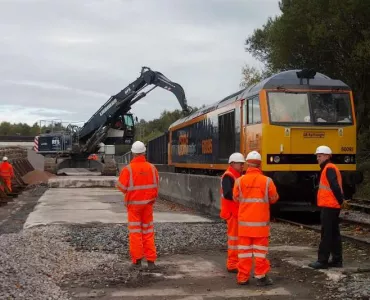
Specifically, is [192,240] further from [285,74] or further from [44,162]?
[44,162]

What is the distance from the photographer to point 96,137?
34219mm

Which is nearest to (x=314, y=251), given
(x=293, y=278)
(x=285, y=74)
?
(x=293, y=278)

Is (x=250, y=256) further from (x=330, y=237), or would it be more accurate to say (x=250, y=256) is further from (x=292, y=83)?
(x=292, y=83)

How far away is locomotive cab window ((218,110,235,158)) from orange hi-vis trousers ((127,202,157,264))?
7.38 meters

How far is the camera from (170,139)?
26.3 m

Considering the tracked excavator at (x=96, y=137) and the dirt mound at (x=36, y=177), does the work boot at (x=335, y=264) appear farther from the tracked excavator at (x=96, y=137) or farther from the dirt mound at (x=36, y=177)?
the dirt mound at (x=36, y=177)

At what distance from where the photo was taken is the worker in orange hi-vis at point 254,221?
22.6ft

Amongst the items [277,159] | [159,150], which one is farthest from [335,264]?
[159,150]

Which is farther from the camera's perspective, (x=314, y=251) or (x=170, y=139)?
(x=170, y=139)

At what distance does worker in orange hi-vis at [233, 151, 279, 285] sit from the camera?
22.6ft

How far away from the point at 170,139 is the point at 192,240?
16136mm

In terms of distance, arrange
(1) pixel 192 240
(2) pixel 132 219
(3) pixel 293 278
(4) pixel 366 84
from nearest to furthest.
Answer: (3) pixel 293 278 < (2) pixel 132 219 < (1) pixel 192 240 < (4) pixel 366 84

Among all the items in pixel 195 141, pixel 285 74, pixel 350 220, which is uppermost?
pixel 285 74

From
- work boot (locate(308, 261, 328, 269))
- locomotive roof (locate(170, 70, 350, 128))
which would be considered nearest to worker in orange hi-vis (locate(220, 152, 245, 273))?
work boot (locate(308, 261, 328, 269))
